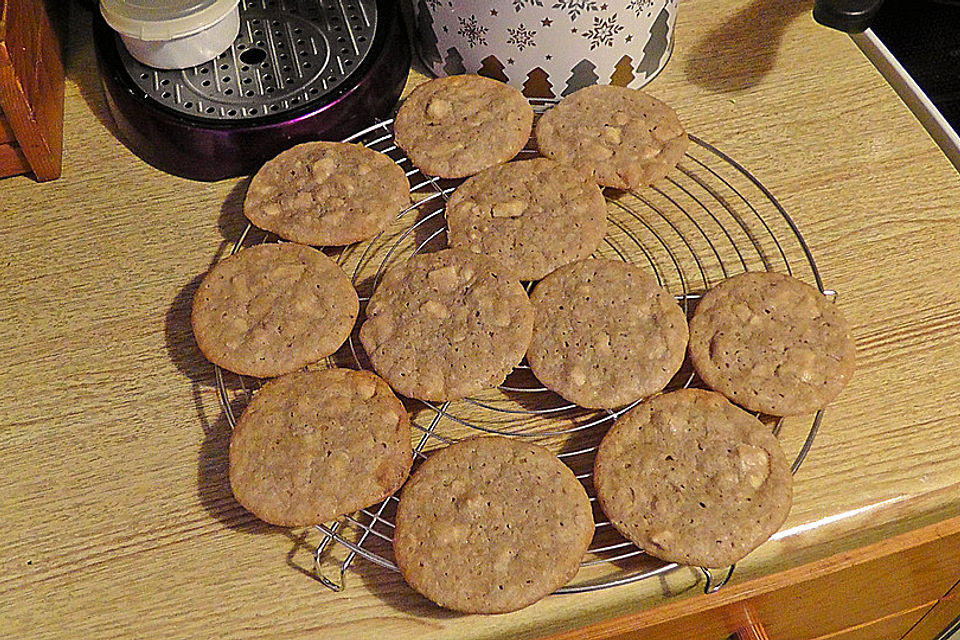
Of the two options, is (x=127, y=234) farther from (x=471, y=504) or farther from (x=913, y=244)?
(x=913, y=244)

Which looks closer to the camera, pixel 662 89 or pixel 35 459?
pixel 35 459

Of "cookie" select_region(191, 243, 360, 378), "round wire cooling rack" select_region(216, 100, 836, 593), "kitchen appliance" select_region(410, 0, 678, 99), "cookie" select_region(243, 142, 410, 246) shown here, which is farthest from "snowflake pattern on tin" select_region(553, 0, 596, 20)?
"cookie" select_region(191, 243, 360, 378)

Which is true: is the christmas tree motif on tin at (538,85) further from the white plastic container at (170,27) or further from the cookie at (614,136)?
the white plastic container at (170,27)

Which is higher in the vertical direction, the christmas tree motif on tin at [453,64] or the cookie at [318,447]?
the christmas tree motif on tin at [453,64]

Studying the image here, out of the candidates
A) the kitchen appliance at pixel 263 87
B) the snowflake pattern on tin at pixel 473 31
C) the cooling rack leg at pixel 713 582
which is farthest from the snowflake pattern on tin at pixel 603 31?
the cooling rack leg at pixel 713 582

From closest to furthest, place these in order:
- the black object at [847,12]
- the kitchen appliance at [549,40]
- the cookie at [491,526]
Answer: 1. the cookie at [491,526]
2. the black object at [847,12]
3. the kitchen appliance at [549,40]

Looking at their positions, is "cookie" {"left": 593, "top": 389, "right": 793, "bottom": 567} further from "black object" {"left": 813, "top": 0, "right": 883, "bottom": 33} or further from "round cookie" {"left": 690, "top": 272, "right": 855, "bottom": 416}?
"black object" {"left": 813, "top": 0, "right": 883, "bottom": 33}

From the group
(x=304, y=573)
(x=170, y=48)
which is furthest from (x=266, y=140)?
(x=304, y=573)
